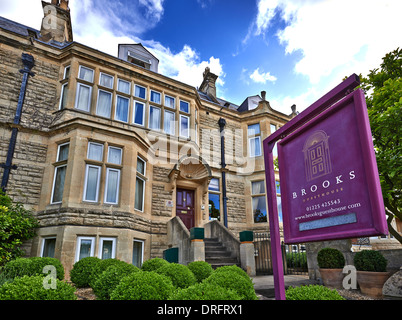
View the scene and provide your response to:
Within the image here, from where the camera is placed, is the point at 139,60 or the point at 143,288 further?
the point at 139,60

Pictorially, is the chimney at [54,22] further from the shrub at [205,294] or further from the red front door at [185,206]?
the shrub at [205,294]

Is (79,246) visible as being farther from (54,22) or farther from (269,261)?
(54,22)

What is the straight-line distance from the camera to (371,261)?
726 centimetres

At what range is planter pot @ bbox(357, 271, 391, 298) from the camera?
22.6 feet

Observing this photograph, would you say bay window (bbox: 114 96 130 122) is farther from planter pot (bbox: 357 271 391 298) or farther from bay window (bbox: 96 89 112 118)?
planter pot (bbox: 357 271 391 298)

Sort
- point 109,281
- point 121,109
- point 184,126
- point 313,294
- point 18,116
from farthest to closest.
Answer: point 184,126 → point 121,109 → point 18,116 → point 109,281 → point 313,294

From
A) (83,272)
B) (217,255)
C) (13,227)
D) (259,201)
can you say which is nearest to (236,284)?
(83,272)

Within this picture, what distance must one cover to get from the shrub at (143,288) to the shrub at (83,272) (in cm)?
330

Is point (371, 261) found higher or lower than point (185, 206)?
lower

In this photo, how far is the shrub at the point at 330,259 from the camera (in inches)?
321

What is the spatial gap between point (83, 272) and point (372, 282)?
7.53 m

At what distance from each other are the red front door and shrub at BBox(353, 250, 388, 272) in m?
7.81

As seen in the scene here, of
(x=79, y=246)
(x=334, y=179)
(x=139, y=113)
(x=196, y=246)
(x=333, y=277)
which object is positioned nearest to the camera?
(x=334, y=179)

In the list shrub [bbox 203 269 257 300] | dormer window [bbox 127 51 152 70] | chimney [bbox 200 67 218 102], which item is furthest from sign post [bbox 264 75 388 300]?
chimney [bbox 200 67 218 102]
